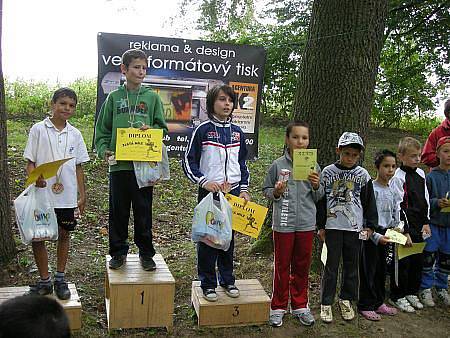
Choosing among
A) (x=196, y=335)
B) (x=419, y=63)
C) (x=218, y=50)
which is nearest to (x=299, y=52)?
(x=419, y=63)

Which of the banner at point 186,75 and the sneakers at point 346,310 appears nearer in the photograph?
the sneakers at point 346,310

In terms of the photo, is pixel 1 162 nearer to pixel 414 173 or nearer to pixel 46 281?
pixel 46 281

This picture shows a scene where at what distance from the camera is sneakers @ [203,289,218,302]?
4020 mm

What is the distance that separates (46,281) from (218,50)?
345 cm

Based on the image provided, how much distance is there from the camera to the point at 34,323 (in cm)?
149

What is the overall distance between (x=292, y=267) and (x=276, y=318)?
427 mm

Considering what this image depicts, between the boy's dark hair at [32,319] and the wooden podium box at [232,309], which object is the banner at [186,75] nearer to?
the wooden podium box at [232,309]

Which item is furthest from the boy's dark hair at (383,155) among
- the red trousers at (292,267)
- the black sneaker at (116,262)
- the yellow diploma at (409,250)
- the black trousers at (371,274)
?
the black sneaker at (116,262)

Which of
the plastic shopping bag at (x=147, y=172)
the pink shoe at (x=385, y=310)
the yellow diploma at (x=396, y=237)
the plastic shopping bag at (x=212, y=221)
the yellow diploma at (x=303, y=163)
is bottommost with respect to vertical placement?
the pink shoe at (x=385, y=310)

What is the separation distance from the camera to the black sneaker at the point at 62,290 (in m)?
3.74

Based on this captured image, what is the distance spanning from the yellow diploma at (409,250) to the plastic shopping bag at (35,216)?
9.64 feet

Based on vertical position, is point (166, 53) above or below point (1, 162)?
above

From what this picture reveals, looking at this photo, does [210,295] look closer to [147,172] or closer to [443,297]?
[147,172]

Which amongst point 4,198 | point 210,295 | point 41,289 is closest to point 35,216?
point 41,289
